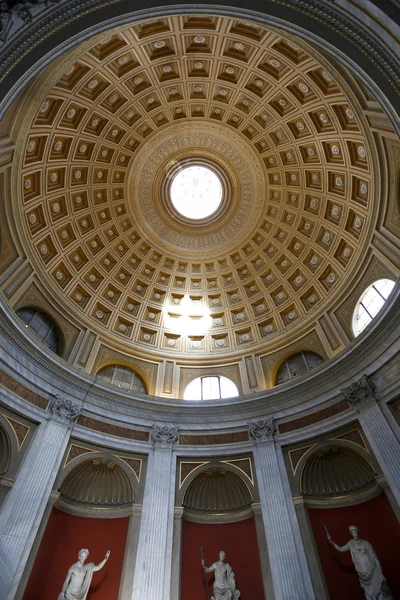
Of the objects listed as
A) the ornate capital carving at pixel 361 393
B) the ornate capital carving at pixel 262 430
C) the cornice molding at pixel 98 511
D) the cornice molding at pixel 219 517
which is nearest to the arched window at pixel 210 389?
the ornate capital carving at pixel 262 430

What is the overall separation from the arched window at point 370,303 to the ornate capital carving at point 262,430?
17.0ft

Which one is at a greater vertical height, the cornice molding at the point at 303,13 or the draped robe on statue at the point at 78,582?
the cornice molding at the point at 303,13

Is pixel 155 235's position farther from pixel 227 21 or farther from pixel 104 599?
pixel 104 599

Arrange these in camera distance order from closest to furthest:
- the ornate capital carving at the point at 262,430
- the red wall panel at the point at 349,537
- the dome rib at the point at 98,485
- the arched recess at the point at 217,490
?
the red wall panel at the point at 349,537 → the dome rib at the point at 98,485 → the arched recess at the point at 217,490 → the ornate capital carving at the point at 262,430

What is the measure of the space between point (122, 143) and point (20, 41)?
11.2m

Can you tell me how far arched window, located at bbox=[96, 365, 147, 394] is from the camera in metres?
16.7

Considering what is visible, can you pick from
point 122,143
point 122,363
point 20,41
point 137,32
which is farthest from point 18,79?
point 122,363

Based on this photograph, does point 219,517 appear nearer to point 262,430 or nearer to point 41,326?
point 262,430

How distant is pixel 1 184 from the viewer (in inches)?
508

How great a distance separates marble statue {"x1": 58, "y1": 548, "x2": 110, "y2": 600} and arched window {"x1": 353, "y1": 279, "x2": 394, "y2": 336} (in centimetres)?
1257

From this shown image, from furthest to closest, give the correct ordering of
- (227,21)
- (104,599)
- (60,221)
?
(60,221), (227,21), (104,599)

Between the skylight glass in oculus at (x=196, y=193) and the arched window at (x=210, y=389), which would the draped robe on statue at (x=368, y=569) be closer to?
the arched window at (x=210, y=389)

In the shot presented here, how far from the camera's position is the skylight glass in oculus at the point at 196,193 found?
821 inches

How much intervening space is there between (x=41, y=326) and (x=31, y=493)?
690 cm
